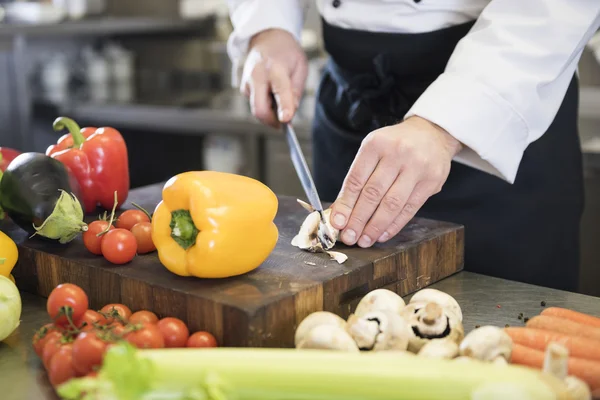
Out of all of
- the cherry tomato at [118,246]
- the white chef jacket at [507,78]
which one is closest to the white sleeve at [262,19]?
the white chef jacket at [507,78]

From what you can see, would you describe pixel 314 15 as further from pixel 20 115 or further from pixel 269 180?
pixel 20 115

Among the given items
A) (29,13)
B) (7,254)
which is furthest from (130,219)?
(29,13)

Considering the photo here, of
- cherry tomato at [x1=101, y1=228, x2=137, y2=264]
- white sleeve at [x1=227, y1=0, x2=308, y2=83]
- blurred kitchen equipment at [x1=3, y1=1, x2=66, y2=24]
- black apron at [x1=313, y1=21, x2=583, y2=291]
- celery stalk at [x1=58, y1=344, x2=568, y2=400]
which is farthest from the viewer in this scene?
blurred kitchen equipment at [x1=3, y1=1, x2=66, y2=24]

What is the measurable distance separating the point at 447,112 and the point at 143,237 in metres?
0.50

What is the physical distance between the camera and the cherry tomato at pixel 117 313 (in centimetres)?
96

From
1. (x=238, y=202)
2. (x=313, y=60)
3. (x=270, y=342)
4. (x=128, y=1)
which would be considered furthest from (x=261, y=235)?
(x=128, y=1)

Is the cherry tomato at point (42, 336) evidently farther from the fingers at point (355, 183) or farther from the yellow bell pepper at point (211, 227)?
the fingers at point (355, 183)

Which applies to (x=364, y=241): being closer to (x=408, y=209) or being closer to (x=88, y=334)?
(x=408, y=209)

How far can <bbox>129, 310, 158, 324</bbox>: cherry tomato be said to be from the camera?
976 millimetres

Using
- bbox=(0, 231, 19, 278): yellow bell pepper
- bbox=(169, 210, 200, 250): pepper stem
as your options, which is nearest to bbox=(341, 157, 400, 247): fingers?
bbox=(169, 210, 200, 250): pepper stem

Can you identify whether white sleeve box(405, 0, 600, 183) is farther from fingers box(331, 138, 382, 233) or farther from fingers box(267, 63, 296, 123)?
fingers box(267, 63, 296, 123)

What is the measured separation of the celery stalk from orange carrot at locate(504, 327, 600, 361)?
0.19 m

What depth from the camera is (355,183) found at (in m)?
1.19

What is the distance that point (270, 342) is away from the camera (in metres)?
0.96
